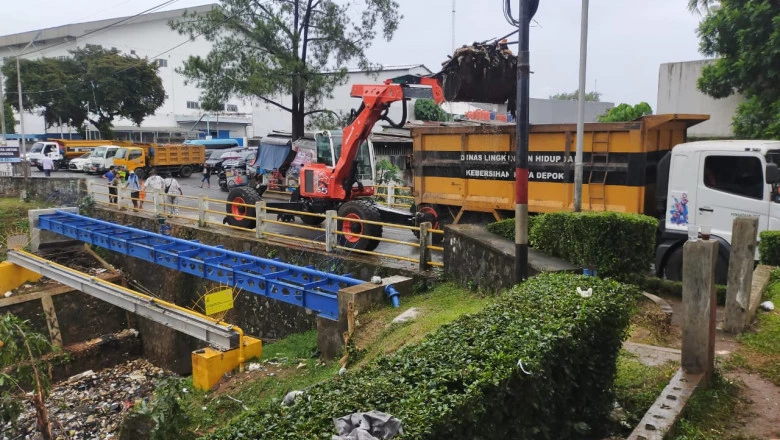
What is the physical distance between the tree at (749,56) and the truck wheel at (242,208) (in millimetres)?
12787

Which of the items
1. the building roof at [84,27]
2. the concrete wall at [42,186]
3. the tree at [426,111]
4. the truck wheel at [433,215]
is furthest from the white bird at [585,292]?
the building roof at [84,27]

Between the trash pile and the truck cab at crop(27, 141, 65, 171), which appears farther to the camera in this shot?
the truck cab at crop(27, 141, 65, 171)

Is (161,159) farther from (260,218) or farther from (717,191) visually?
Result: (717,191)

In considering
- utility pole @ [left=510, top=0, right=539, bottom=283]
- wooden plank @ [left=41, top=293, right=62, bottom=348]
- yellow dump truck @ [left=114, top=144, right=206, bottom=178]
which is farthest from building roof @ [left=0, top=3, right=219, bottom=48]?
utility pole @ [left=510, top=0, right=539, bottom=283]

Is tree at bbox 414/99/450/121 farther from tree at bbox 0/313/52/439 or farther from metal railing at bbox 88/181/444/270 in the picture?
tree at bbox 0/313/52/439

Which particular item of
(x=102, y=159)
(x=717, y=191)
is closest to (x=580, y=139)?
(x=717, y=191)

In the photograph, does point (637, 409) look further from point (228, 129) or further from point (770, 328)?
point (228, 129)

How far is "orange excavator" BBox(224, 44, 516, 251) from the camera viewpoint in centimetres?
1039

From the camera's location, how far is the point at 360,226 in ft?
40.8

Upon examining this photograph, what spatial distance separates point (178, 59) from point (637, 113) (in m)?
63.6

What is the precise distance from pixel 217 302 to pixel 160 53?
2517 inches

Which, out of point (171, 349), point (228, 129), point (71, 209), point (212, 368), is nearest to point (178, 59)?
point (228, 129)

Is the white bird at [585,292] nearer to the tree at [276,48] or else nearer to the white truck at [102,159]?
the tree at [276,48]

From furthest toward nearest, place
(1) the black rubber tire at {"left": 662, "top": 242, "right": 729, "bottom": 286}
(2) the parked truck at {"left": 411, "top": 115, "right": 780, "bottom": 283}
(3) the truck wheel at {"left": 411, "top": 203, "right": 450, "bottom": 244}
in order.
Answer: (3) the truck wheel at {"left": 411, "top": 203, "right": 450, "bottom": 244} < (1) the black rubber tire at {"left": 662, "top": 242, "right": 729, "bottom": 286} < (2) the parked truck at {"left": 411, "top": 115, "right": 780, "bottom": 283}
